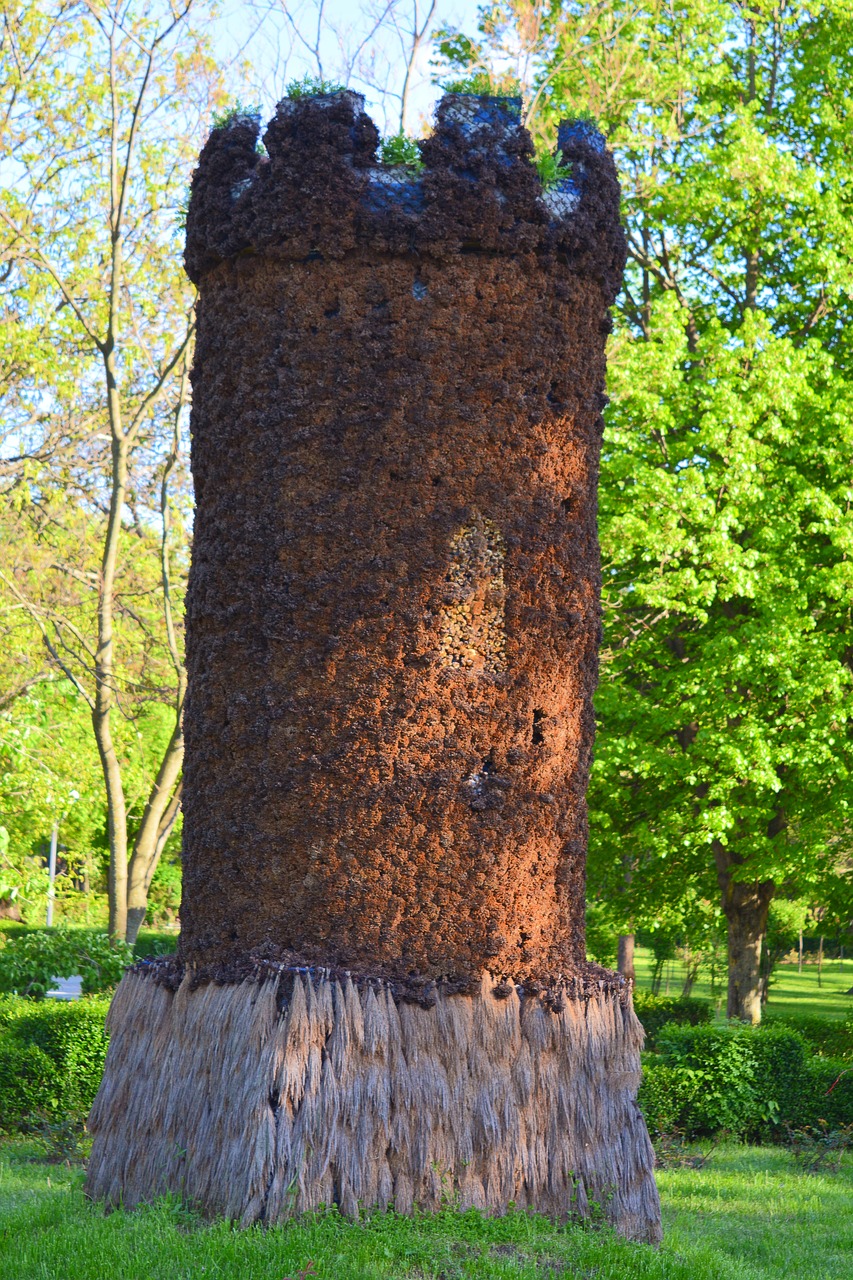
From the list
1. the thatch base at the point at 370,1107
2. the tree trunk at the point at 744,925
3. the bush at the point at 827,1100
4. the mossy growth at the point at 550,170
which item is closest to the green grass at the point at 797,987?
the tree trunk at the point at 744,925

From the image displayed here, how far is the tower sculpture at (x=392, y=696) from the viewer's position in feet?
15.4

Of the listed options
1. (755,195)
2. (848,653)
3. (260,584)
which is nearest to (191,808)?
(260,584)

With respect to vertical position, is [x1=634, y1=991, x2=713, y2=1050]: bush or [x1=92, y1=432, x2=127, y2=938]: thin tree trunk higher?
[x1=92, y1=432, x2=127, y2=938]: thin tree trunk

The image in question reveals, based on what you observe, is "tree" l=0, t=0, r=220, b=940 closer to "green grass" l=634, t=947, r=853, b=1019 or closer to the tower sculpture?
the tower sculpture

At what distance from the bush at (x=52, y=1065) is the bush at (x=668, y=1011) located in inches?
307

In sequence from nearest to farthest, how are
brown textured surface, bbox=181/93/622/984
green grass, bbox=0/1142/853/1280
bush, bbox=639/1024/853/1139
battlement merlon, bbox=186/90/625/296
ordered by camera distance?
green grass, bbox=0/1142/853/1280 → brown textured surface, bbox=181/93/622/984 → battlement merlon, bbox=186/90/625/296 → bush, bbox=639/1024/853/1139

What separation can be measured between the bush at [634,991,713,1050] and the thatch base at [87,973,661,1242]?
11028mm

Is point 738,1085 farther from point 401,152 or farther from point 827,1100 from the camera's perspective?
point 401,152

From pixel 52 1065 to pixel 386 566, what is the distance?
6.75m

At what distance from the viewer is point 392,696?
5004mm

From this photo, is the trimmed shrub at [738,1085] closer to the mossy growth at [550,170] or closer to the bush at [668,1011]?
the bush at [668,1011]

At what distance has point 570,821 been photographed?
5.38 metres

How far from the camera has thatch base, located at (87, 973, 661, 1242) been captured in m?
4.43

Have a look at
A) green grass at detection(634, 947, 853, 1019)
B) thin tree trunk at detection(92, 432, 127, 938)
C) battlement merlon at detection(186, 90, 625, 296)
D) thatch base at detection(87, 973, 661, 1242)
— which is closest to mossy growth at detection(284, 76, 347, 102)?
battlement merlon at detection(186, 90, 625, 296)
